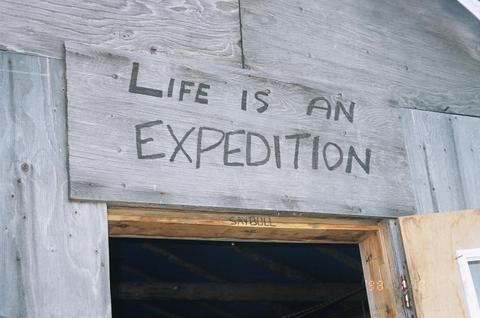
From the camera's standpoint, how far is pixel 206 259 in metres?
7.48

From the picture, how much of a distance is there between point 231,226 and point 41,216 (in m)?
0.92

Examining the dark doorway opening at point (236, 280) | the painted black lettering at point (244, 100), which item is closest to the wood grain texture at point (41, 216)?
the painted black lettering at point (244, 100)

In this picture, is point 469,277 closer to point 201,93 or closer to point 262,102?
point 262,102

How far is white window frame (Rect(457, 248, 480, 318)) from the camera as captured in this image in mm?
3885

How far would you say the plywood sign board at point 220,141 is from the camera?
3471 millimetres

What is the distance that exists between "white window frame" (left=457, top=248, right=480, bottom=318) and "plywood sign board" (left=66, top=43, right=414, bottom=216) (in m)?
0.40

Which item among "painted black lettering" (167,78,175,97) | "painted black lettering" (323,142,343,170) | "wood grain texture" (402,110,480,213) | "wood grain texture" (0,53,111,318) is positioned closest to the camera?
"wood grain texture" (0,53,111,318)

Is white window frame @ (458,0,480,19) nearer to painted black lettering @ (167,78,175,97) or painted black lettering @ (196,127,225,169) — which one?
painted black lettering @ (196,127,225,169)

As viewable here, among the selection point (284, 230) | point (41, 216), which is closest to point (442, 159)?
point (284, 230)

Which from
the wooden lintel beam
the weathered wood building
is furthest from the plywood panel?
the wooden lintel beam

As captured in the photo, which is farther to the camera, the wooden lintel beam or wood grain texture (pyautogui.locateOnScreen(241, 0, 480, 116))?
the wooden lintel beam

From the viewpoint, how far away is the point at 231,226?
3.77 metres

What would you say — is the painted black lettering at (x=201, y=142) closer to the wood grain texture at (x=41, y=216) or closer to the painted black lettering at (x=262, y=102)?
the painted black lettering at (x=262, y=102)

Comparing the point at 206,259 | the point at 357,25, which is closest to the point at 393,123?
the point at 357,25
